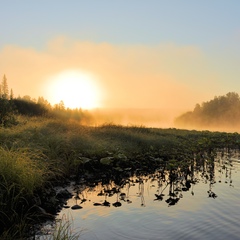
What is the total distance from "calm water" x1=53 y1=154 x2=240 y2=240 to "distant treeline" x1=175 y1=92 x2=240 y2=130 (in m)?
102

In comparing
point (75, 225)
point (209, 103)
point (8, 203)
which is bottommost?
point (75, 225)

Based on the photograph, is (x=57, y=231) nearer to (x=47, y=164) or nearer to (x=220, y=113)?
(x=47, y=164)

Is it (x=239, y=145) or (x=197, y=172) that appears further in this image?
(x=239, y=145)

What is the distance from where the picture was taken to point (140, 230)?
26.2ft

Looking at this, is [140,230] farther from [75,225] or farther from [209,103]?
[209,103]

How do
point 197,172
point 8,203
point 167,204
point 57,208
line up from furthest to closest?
1. point 197,172
2. point 167,204
3. point 57,208
4. point 8,203

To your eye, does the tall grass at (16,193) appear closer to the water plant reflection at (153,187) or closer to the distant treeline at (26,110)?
the water plant reflection at (153,187)

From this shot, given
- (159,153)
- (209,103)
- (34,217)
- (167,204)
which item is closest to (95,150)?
(159,153)

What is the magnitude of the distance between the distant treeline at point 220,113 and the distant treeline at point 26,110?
2344 inches

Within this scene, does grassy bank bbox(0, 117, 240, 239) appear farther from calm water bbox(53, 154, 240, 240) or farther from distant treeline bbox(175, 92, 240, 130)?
distant treeline bbox(175, 92, 240, 130)

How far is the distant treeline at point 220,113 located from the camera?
11281 cm

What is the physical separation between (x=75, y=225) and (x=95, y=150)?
9.20m

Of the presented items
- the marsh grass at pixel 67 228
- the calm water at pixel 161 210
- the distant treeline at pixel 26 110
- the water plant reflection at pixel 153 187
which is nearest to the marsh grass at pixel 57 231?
the marsh grass at pixel 67 228

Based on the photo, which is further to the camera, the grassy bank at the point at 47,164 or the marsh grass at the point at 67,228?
the grassy bank at the point at 47,164
